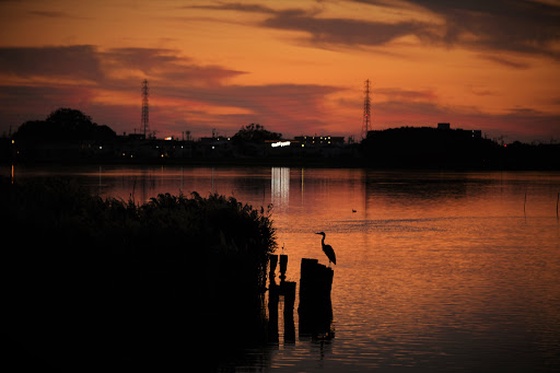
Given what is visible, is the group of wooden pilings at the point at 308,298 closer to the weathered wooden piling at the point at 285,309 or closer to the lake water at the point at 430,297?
the weathered wooden piling at the point at 285,309

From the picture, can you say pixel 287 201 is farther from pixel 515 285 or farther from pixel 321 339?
pixel 321 339

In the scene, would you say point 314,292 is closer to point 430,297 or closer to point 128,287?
point 128,287

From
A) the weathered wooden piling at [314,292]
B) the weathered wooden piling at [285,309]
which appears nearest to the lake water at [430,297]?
the weathered wooden piling at [285,309]

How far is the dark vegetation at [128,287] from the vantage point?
89.5ft

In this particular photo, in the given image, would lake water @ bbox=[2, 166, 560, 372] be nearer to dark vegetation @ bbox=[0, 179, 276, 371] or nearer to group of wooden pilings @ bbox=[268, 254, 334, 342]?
group of wooden pilings @ bbox=[268, 254, 334, 342]

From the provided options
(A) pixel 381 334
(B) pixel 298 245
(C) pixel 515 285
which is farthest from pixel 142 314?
(B) pixel 298 245

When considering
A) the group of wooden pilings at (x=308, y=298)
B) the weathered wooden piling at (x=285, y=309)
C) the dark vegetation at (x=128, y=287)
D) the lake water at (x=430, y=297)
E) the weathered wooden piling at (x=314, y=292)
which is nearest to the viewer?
the lake water at (x=430, y=297)

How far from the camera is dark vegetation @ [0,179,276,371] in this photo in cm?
2727

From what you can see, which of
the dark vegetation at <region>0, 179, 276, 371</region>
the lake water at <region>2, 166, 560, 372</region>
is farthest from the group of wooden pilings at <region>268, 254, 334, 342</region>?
the dark vegetation at <region>0, 179, 276, 371</region>

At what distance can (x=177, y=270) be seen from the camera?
29500mm

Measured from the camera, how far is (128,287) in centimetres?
2905

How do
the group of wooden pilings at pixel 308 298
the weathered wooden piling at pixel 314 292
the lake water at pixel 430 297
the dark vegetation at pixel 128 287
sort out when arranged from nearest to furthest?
the lake water at pixel 430 297
the dark vegetation at pixel 128 287
the group of wooden pilings at pixel 308 298
the weathered wooden piling at pixel 314 292

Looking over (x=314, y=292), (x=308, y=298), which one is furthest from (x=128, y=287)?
(x=314, y=292)

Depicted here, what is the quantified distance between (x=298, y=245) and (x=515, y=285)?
61.5 feet
